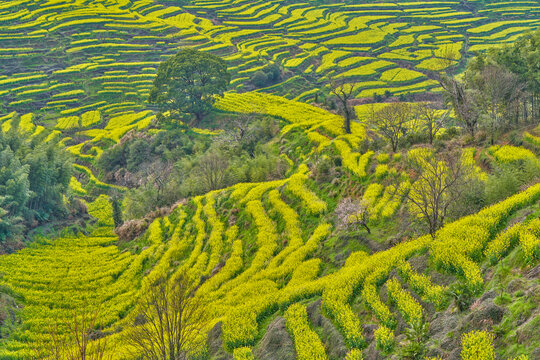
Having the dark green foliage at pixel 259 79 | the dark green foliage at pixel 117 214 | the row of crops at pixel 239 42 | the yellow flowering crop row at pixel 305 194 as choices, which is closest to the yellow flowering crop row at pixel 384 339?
the yellow flowering crop row at pixel 305 194

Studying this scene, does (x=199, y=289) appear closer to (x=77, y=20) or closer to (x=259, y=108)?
(x=259, y=108)

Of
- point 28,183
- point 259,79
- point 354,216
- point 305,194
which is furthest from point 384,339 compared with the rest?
point 259,79

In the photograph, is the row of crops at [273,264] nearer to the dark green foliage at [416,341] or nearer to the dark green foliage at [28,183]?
the dark green foliage at [416,341]

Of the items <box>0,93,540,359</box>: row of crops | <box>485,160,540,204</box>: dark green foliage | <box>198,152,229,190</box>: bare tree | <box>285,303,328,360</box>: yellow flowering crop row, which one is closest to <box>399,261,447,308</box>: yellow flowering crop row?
<box>0,93,540,359</box>: row of crops

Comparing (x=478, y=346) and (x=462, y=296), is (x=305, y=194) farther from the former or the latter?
(x=478, y=346)

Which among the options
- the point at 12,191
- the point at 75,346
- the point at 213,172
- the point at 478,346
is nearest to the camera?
the point at 478,346
